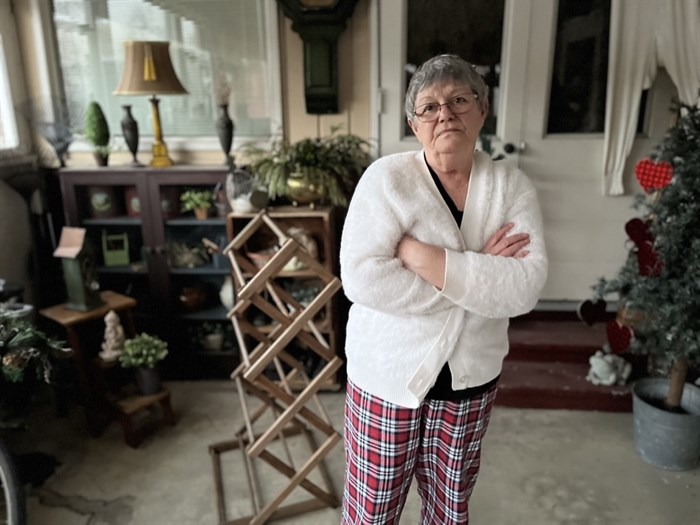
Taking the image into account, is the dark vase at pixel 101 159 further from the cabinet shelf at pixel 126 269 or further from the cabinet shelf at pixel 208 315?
the cabinet shelf at pixel 208 315

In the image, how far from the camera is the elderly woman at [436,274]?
3.69 feet

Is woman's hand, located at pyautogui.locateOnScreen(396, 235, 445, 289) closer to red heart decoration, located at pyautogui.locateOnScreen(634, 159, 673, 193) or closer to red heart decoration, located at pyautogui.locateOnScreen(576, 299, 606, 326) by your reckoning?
red heart decoration, located at pyautogui.locateOnScreen(634, 159, 673, 193)

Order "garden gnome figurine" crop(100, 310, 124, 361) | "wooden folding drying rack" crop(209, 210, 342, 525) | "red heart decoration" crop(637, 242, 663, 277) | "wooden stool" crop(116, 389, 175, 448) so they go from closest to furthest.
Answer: "wooden folding drying rack" crop(209, 210, 342, 525) → "red heart decoration" crop(637, 242, 663, 277) → "wooden stool" crop(116, 389, 175, 448) → "garden gnome figurine" crop(100, 310, 124, 361)

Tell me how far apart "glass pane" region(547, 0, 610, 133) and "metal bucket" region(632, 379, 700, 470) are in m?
1.38

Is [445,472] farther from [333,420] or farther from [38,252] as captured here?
[38,252]

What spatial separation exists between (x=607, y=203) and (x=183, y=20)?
7.99 ft

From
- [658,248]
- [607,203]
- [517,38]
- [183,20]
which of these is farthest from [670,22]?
[183,20]

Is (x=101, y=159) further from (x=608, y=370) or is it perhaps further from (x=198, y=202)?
(x=608, y=370)

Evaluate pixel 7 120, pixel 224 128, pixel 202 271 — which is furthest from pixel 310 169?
pixel 7 120

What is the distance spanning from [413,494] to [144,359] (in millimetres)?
1321

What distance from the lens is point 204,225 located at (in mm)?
2904

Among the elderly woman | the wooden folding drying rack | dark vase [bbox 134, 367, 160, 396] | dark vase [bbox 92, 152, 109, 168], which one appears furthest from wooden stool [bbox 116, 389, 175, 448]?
the elderly woman

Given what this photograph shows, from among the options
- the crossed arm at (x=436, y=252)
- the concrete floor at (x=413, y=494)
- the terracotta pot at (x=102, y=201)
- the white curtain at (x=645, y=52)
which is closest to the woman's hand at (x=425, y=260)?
the crossed arm at (x=436, y=252)

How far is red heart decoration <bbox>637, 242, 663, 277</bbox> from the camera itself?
2107mm
